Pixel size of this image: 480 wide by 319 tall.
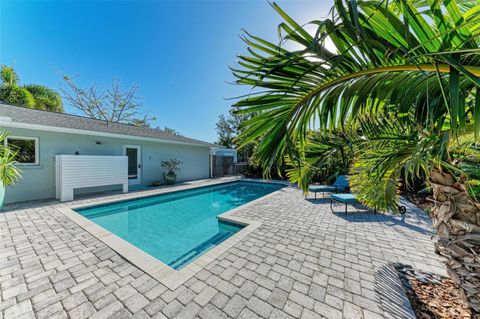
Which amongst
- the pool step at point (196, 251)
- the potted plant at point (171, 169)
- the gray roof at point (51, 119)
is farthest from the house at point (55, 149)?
the pool step at point (196, 251)

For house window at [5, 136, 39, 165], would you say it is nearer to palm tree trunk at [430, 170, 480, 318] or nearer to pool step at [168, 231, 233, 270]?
pool step at [168, 231, 233, 270]

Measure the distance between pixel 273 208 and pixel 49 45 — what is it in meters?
19.1

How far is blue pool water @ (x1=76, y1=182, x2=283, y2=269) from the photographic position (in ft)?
16.8

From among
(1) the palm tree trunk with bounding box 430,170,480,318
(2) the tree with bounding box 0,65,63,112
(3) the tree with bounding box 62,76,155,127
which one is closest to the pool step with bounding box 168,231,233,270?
(1) the palm tree trunk with bounding box 430,170,480,318

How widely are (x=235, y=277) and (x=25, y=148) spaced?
11.1m

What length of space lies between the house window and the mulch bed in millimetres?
13216

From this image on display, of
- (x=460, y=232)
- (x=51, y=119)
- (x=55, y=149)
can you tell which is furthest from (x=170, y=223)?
(x=51, y=119)

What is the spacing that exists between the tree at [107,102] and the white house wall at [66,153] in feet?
42.6

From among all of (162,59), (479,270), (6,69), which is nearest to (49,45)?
(6,69)

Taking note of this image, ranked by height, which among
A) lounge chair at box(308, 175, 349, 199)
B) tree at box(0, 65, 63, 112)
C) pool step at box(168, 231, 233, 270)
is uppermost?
tree at box(0, 65, 63, 112)

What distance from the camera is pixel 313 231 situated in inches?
198

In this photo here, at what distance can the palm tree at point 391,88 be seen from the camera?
1.05 m

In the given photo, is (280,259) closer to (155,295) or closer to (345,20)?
(155,295)

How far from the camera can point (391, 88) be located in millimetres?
1579
